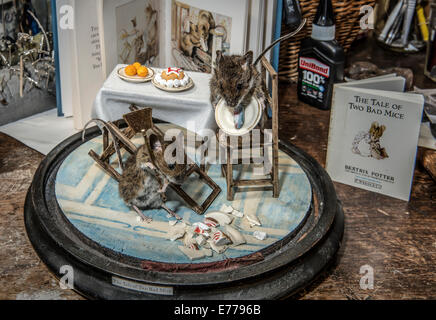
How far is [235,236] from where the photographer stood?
3.40ft

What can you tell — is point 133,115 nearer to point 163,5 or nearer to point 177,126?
point 177,126

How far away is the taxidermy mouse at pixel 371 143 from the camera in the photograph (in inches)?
47.3

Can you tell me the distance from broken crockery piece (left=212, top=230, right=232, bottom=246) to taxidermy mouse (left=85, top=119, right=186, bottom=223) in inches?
3.9

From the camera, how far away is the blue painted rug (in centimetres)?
101

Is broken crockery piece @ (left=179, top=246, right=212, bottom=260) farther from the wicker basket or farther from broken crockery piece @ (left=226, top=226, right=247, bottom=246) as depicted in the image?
the wicker basket

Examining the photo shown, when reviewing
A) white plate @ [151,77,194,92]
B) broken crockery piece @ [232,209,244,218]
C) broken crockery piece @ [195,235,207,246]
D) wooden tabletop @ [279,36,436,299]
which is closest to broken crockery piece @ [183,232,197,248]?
broken crockery piece @ [195,235,207,246]

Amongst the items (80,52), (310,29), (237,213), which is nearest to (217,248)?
(237,213)

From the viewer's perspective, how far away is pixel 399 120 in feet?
3.84

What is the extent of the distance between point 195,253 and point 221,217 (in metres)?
0.12

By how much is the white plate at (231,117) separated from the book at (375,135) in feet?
0.72

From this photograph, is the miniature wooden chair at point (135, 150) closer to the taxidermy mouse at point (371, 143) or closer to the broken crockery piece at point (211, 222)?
the broken crockery piece at point (211, 222)

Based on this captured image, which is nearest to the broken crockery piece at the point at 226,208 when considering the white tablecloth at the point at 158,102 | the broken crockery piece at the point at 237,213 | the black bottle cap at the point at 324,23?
the broken crockery piece at the point at 237,213

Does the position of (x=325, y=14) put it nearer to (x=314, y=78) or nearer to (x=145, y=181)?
(x=314, y=78)
